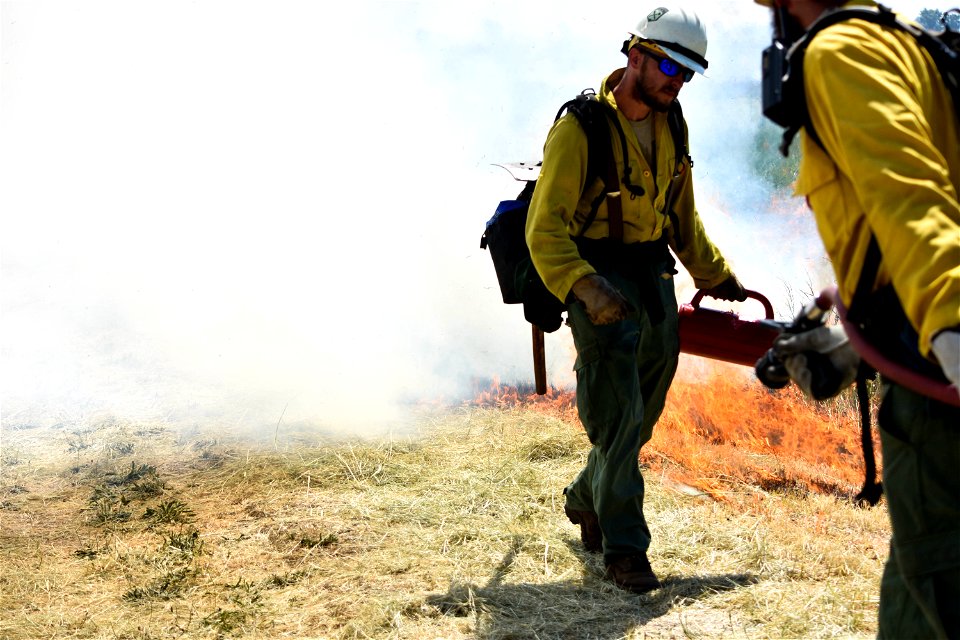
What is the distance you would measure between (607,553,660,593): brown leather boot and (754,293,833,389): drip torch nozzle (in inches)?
73.1

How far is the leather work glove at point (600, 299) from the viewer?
3.92m

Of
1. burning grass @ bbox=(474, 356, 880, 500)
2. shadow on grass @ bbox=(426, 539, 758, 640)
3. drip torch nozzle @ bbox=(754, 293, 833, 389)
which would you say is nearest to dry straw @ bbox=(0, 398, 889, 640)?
shadow on grass @ bbox=(426, 539, 758, 640)

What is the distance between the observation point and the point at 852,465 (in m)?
6.61

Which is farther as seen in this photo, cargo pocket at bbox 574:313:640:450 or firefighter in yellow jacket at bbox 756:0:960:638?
cargo pocket at bbox 574:313:640:450

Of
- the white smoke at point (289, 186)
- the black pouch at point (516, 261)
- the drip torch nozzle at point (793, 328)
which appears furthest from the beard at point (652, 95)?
the white smoke at point (289, 186)

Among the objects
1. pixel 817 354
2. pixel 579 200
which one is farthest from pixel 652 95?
pixel 817 354

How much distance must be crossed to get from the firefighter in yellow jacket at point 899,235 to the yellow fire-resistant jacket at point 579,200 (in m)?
1.85

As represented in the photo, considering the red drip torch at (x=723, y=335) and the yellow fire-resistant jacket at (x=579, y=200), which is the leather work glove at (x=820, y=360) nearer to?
the yellow fire-resistant jacket at (x=579, y=200)

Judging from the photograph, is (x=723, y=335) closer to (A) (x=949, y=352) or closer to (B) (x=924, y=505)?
(B) (x=924, y=505)

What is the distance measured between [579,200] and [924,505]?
244 cm

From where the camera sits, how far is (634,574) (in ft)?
13.9

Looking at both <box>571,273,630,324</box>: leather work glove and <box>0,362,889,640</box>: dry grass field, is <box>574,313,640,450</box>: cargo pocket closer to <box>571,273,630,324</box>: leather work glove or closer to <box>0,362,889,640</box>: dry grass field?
<box>571,273,630,324</box>: leather work glove

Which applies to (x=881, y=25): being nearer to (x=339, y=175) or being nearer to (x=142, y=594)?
(x=142, y=594)

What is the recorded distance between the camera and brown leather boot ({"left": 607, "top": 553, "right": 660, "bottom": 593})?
423cm
